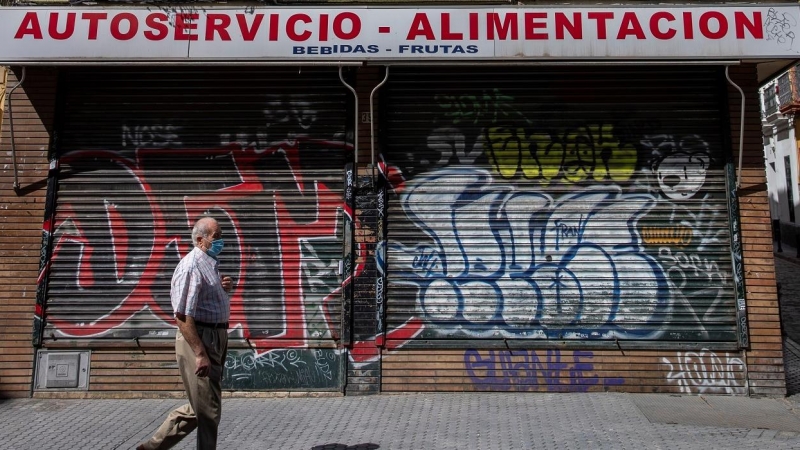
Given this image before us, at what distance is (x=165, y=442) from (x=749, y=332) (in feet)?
20.4

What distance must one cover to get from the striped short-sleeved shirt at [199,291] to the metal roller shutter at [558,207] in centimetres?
293

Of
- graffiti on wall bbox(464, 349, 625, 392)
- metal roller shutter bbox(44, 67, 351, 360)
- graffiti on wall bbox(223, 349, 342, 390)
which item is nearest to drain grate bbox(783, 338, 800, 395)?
graffiti on wall bbox(464, 349, 625, 392)

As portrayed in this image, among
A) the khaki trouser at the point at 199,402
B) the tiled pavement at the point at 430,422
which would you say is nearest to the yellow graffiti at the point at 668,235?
the tiled pavement at the point at 430,422

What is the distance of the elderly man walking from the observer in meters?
4.76

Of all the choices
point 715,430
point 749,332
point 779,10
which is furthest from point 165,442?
point 779,10

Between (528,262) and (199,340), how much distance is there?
4144 millimetres

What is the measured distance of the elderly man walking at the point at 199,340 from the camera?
4.76 metres

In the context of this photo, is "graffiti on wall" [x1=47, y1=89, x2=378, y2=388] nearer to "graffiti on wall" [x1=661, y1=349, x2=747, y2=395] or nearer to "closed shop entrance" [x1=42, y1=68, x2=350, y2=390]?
"closed shop entrance" [x1=42, y1=68, x2=350, y2=390]

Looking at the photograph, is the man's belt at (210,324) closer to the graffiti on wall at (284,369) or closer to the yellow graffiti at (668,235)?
the graffiti on wall at (284,369)

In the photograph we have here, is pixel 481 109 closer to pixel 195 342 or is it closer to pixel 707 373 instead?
pixel 707 373

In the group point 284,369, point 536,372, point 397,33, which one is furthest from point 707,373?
point 397,33

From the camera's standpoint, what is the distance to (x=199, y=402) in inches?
189

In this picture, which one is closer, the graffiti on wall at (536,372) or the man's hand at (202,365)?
the man's hand at (202,365)

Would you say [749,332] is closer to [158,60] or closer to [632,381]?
[632,381]
